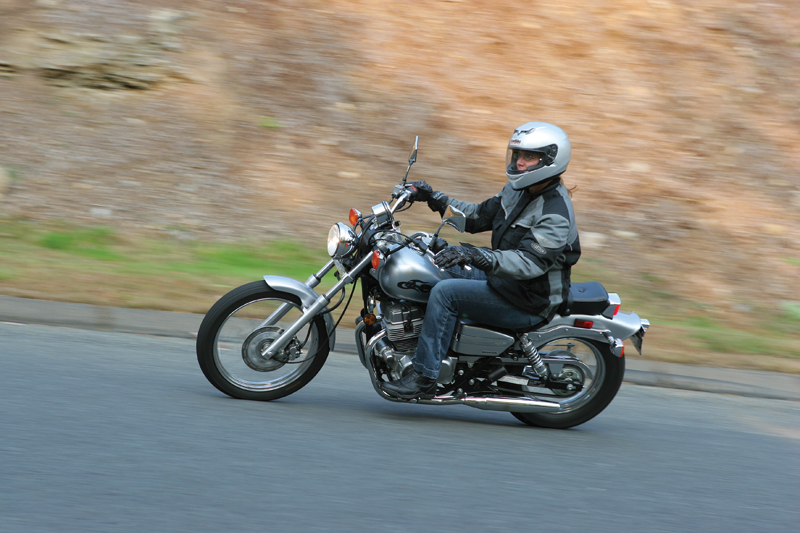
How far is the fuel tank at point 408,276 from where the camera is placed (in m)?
4.80

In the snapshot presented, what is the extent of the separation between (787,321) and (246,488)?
7.06m

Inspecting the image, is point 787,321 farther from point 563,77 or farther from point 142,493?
point 142,493

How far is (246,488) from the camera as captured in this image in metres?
3.69

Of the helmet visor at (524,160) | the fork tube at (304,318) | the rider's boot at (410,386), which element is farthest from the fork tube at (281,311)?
the helmet visor at (524,160)

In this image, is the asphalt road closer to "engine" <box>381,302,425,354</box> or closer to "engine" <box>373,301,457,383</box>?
"engine" <box>373,301,457,383</box>

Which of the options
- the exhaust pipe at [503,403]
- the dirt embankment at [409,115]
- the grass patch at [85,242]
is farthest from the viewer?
the dirt embankment at [409,115]

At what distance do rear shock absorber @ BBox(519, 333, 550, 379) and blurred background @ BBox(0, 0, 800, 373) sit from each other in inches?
107

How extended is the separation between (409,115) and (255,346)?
754 centimetres

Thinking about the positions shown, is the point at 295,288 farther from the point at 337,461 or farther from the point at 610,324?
the point at 610,324

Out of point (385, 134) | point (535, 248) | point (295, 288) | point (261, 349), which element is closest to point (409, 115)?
point (385, 134)

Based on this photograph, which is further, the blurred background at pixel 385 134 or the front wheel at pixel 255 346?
the blurred background at pixel 385 134

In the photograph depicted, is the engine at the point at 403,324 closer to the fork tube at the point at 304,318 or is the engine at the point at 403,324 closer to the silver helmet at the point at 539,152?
the fork tube at the point at 304,318

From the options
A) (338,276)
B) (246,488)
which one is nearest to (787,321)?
(338,276)

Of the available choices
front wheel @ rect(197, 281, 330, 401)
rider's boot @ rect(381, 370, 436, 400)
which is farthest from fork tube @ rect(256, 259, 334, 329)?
rider's boot @ rect(381, 370, 436, 400)
